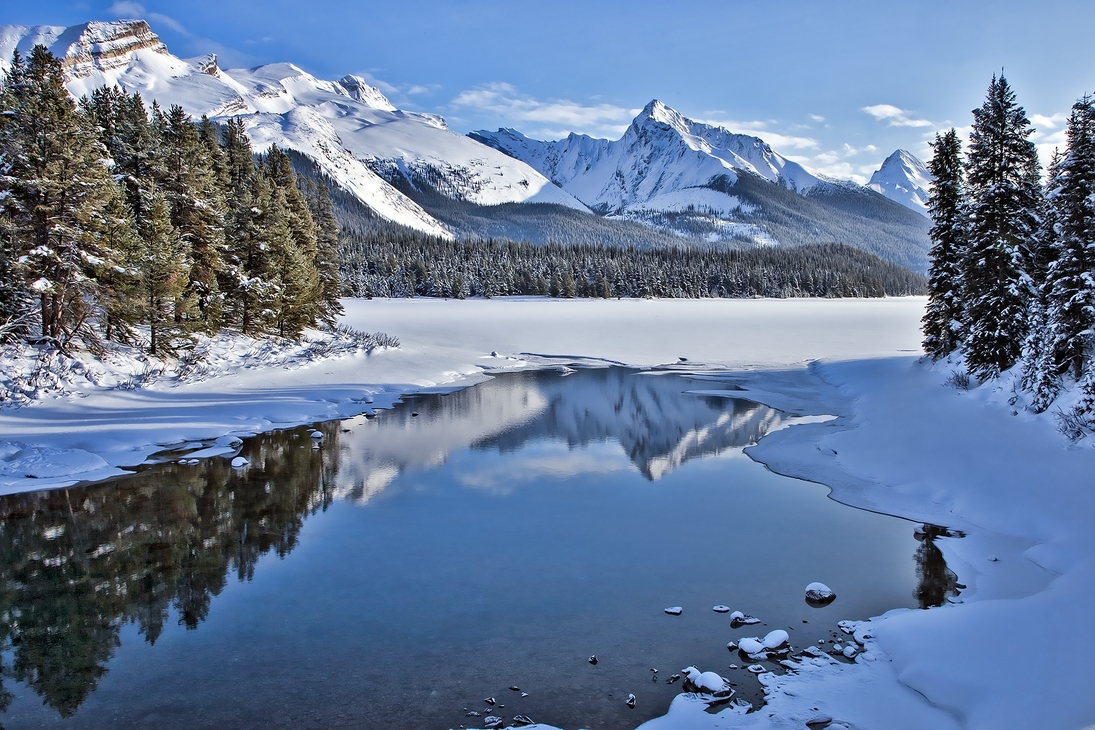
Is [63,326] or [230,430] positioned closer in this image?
[230,430]

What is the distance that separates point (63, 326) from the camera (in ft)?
72.9

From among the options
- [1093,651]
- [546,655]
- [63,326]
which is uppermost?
[63,326]

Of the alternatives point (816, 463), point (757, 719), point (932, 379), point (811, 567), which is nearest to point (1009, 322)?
point (932, 379)

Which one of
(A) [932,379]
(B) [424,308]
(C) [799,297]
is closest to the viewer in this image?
(A) [932,379]

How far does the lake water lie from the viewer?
711 centimetres

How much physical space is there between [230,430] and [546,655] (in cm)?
1499

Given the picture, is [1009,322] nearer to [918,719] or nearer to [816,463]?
[816,463]

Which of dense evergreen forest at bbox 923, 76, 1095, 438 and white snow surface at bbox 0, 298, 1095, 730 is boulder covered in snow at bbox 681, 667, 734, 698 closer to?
white snow surface at bbox 0, 298, 1095, 730

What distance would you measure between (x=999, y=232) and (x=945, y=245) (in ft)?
19.3

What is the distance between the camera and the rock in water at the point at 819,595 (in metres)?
9.17

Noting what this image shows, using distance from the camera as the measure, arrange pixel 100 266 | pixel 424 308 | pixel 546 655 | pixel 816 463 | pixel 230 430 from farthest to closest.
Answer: pixel 424 308 → pixel 100 266 → pixel 230 430 → pixel 816 463 → pixel 546 655

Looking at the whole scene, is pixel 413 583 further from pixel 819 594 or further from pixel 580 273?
pixel 580 273

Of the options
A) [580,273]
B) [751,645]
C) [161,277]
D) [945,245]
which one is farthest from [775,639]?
[580,273]

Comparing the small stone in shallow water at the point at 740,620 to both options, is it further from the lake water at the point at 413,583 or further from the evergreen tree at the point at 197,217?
the evergreen tree at the point at 197,217
